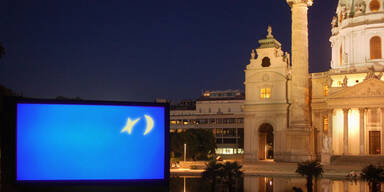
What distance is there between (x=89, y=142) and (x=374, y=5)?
6691cm

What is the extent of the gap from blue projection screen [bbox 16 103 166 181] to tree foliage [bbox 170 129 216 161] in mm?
61652

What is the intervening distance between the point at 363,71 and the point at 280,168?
898 inches

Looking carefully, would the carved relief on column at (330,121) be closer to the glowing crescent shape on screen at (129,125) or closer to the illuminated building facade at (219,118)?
the illuminated building facade at (219,118)

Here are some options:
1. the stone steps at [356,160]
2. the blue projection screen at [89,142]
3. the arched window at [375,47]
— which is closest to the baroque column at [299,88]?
the stone steps at [356,160]

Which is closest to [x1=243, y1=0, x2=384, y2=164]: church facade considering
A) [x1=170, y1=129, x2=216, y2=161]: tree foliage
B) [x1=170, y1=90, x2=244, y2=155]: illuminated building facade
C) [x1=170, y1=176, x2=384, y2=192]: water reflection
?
[x1=170, y1=129, x2=216, y2=161]: tree foliage

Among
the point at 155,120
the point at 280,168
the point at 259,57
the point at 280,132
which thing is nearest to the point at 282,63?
the point at 259,57

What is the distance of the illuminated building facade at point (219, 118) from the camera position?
359ft

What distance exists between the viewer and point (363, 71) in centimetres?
6425

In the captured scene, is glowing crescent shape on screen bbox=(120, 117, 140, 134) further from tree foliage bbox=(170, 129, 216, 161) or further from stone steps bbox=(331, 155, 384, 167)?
tree foliage bbox=(170, 129, 216, 161)

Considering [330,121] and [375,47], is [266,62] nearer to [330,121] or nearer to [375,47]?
[330,121]

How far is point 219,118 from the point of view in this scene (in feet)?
374

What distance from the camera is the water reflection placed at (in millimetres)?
33719

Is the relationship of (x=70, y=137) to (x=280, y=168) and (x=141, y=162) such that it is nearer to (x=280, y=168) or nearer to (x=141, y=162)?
(x=141, y=162)

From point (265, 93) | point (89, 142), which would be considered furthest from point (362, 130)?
point (89, 142)
